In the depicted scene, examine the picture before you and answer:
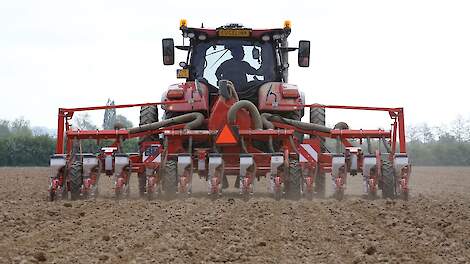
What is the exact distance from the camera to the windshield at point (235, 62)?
40.8 ft

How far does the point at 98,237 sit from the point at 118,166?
4.62 metres

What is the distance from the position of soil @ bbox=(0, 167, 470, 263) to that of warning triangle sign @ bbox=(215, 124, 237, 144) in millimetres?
1810

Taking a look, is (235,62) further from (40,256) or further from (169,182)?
(40,256)

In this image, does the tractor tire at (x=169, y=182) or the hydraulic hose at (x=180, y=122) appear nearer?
the tractor tire at (x=169, y=182)

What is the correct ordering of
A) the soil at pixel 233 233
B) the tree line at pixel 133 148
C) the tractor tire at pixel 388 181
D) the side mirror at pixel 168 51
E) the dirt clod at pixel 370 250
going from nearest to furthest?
the soil at pixel 233 233, the dirt clod at pixel 370 250, the tractor tire at pixel 388 181, the side mirror at pixel 168 51, the tree line at pixel 133 148

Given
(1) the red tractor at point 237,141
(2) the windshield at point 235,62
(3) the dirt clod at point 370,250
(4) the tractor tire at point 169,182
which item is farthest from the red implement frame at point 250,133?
(3) the dirt clod at point 370,250

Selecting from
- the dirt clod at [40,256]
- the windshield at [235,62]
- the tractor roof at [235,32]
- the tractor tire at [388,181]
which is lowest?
the dirt clod at [40,256]

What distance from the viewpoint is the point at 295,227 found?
677 cm

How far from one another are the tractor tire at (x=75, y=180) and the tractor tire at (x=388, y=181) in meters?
4.35

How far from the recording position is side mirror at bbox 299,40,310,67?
12.5 meters

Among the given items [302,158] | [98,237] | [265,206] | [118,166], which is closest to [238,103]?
[302,158]

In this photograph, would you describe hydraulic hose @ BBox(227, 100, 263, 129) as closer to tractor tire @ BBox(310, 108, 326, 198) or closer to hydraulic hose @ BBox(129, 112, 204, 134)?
hydraulic hose @ BBox(129, 112, 204, 134)

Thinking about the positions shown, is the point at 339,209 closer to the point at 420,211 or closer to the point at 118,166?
the point at 420,211

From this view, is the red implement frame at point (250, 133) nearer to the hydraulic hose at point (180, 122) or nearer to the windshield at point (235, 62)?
the hydraulic hose at point (180, 122)
